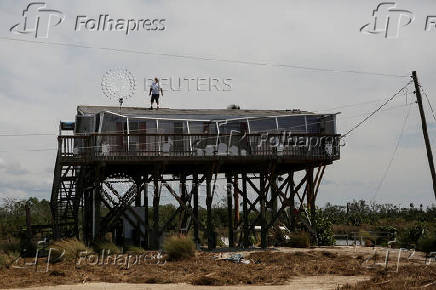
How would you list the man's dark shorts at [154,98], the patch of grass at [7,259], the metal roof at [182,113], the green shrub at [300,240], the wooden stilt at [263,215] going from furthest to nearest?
the man's dark shorts at [154,98]
the metal roof at [182,113]
the wooden stilt at [263,215]
the green shrub at [300,240]
the patch of grass at [7,259]

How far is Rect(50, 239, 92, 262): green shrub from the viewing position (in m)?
26.0

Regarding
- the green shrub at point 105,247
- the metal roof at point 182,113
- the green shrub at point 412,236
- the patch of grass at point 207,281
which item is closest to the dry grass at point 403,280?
the patch of grass at point 207,281

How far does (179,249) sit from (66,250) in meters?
4.47

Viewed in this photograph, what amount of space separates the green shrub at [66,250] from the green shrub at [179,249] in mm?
3541

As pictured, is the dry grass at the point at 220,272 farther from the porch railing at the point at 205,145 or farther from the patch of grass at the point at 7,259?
the porch railing at the point at 205,145

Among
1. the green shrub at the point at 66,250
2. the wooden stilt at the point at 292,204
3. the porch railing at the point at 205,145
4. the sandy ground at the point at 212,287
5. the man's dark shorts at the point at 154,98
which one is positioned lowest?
the sandy ground at the point at 212,287

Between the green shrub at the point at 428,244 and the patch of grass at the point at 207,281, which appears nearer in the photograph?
the patch of grass at the point at 207,281

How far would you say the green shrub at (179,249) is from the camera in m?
26.0

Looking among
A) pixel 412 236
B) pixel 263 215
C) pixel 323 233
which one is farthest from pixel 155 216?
pixel 412 236

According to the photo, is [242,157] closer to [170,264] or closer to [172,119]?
[172,119]

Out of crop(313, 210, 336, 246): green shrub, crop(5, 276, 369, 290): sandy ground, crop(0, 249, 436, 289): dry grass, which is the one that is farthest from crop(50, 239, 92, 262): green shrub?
crop(313, 210, 336, 246): green shrub

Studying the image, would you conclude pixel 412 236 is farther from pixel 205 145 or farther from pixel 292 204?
pixel 205 145

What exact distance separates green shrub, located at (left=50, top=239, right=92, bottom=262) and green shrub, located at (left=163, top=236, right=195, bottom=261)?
354 centimetres

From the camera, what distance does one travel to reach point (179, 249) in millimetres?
25969
